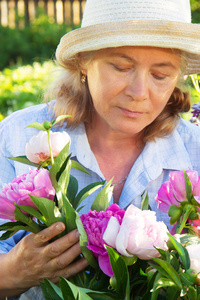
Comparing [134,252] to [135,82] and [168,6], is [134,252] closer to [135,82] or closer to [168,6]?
[135,82]

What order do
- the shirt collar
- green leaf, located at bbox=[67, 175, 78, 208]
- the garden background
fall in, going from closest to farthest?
green leaf, located at bbox=[67, 175, 78, 208]
the shirt collar
the garden background

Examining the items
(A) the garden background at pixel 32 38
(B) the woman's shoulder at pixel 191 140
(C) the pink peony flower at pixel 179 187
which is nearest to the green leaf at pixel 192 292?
(C) the pink peony flower at pixel 179 187

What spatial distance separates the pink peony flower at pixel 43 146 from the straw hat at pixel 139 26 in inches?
24.0

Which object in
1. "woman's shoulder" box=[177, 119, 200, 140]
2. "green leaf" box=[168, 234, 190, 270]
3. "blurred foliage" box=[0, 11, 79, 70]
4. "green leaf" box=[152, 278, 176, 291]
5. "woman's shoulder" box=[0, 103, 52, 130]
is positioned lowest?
"blurred foliage" box=[0, 11, 79, 70]

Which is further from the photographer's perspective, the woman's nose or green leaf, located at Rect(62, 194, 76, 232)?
the woman's nose

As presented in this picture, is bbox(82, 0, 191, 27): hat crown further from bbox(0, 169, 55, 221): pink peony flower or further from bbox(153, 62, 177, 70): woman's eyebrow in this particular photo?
bbox(0, 169, 55, 221): pink peony flower

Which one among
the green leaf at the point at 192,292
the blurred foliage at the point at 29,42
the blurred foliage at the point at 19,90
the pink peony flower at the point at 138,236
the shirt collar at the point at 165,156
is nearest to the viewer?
the green leaf at the point at 192,292

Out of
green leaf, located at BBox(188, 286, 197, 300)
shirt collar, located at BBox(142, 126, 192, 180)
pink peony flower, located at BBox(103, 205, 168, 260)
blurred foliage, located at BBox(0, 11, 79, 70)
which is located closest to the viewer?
green leaf, located at BBox(188, 286, 197, 300)

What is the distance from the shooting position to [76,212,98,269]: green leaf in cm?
119

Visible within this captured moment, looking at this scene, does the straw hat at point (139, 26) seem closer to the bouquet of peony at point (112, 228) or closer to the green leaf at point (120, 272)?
the bouquet of peony at point (112, 228)

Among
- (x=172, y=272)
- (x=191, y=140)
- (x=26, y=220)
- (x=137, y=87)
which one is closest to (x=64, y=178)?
(x=26, y=220)

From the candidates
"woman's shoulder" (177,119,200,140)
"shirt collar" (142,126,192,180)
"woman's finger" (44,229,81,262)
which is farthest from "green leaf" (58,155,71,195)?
"woman's shoulder" (177,119,200,140)

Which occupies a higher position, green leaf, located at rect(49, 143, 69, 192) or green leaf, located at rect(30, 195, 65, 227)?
green leaf, located at rect(49, 143, 69, 192)

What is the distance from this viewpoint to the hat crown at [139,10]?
1756mm
